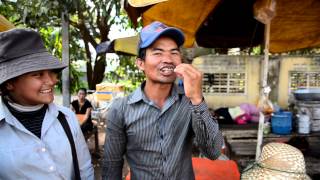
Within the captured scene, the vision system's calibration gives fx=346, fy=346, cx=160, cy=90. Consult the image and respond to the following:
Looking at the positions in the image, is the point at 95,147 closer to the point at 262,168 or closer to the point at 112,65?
the point at 262,168

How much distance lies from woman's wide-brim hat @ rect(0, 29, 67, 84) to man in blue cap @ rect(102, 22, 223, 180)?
1.41 ft

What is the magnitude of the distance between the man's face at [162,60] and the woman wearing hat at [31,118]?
435 millimetres

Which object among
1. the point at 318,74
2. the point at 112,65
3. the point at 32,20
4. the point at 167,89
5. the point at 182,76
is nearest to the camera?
the point at 182,76

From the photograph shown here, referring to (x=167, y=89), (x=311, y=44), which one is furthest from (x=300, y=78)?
(x=167, y=89)

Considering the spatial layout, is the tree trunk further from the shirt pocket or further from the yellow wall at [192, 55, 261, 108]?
the shirt pocket

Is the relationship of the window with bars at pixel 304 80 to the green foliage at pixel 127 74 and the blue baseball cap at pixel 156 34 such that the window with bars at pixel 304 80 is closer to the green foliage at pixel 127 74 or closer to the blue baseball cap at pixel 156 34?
the blue baseball cap at pixel 156 34

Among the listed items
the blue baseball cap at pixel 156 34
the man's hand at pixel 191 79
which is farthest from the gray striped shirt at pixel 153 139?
the blue baseball cap at pixel 156 34

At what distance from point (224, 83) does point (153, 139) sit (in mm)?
5477

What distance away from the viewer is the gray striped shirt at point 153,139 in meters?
1.67

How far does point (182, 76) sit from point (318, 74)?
6.12 metres

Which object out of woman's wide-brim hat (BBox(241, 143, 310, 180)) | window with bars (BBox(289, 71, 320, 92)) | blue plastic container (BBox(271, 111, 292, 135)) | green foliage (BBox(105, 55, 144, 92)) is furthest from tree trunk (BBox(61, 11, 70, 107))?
green foliage (BBox(105, 55, 144, 92))

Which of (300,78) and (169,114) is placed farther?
(300,78)

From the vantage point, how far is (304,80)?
270 inches

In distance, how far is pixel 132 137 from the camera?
172cm
